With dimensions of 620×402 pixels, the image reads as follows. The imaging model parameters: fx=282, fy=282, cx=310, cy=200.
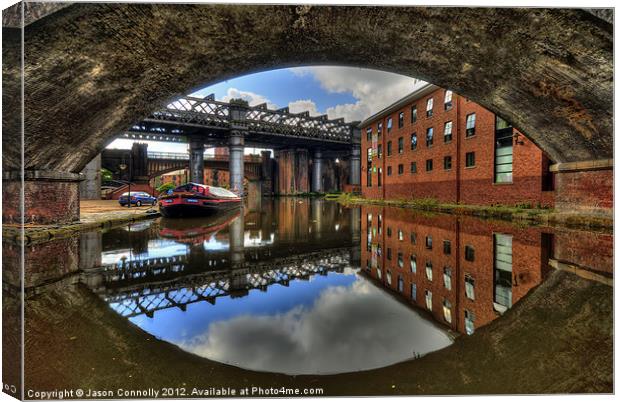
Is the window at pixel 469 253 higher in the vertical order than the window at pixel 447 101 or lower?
lower

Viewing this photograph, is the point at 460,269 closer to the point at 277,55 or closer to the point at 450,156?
the point at 277,55

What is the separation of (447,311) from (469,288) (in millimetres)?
993

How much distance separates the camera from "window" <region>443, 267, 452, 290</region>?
13.2 ft

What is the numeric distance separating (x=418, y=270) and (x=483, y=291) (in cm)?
113

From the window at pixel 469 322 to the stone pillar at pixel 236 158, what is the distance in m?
15.1

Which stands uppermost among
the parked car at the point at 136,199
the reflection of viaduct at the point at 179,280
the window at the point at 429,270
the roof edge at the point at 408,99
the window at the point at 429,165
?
the roof edge at the point at 408,99

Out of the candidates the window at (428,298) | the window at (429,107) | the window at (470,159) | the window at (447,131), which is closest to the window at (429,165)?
the window at (447,131)

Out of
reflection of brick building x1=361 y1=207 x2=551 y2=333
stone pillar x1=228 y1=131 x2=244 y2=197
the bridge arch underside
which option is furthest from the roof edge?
reflection of brick building x1=361 y1=207 x2=551 y2=333

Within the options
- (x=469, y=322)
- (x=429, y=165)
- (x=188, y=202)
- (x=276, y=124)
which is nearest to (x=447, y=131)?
(x=429, y=165)

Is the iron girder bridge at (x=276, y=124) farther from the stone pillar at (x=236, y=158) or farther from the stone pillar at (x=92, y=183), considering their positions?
the stone pillar at (x=92, y=183)

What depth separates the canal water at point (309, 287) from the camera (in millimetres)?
2434

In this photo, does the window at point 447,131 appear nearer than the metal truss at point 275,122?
No

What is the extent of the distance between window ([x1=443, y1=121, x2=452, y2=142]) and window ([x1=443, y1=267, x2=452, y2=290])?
57.9 feet

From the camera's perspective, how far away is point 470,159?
18.4 m
